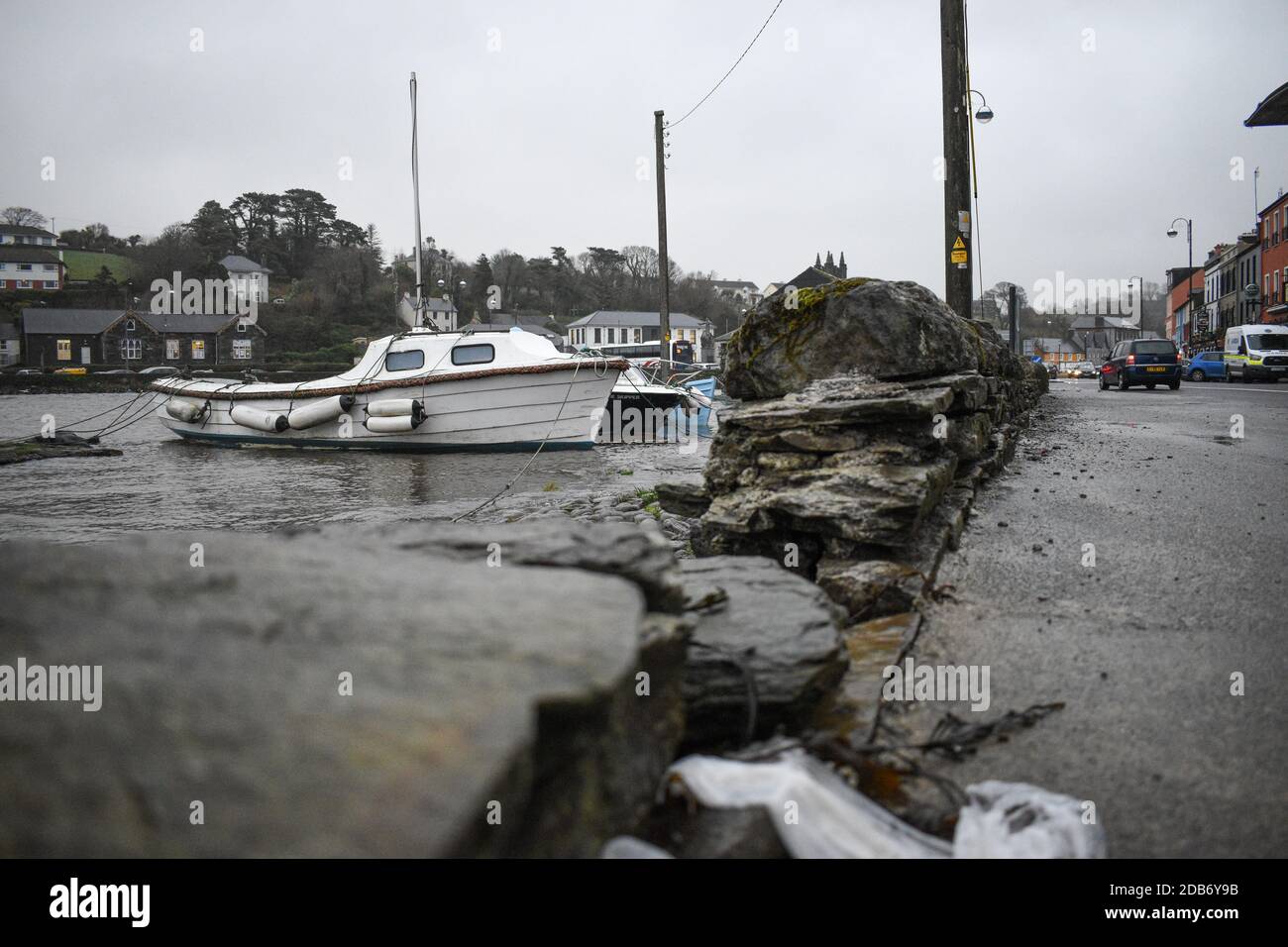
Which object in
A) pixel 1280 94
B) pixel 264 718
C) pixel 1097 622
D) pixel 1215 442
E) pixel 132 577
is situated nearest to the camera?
pixel 264 718

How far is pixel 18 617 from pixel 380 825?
0.87m

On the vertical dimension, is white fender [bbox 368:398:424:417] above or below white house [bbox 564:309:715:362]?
below

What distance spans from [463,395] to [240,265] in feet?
305

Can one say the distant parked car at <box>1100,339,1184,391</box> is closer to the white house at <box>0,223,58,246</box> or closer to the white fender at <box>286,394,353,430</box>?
the white fender at <box>286,394,353,430</box>

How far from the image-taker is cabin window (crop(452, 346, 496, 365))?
16688 millimetres

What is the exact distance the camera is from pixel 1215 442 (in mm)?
9188

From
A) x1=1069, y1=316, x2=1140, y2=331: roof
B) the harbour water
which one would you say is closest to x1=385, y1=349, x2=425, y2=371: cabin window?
the harbour water

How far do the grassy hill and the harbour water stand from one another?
344 feet

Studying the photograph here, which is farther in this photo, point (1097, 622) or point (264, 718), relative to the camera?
point (1097, 622)

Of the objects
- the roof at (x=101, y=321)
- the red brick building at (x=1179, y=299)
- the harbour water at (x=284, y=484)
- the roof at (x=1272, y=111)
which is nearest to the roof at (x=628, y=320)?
the roof at (x=101, y=321)
